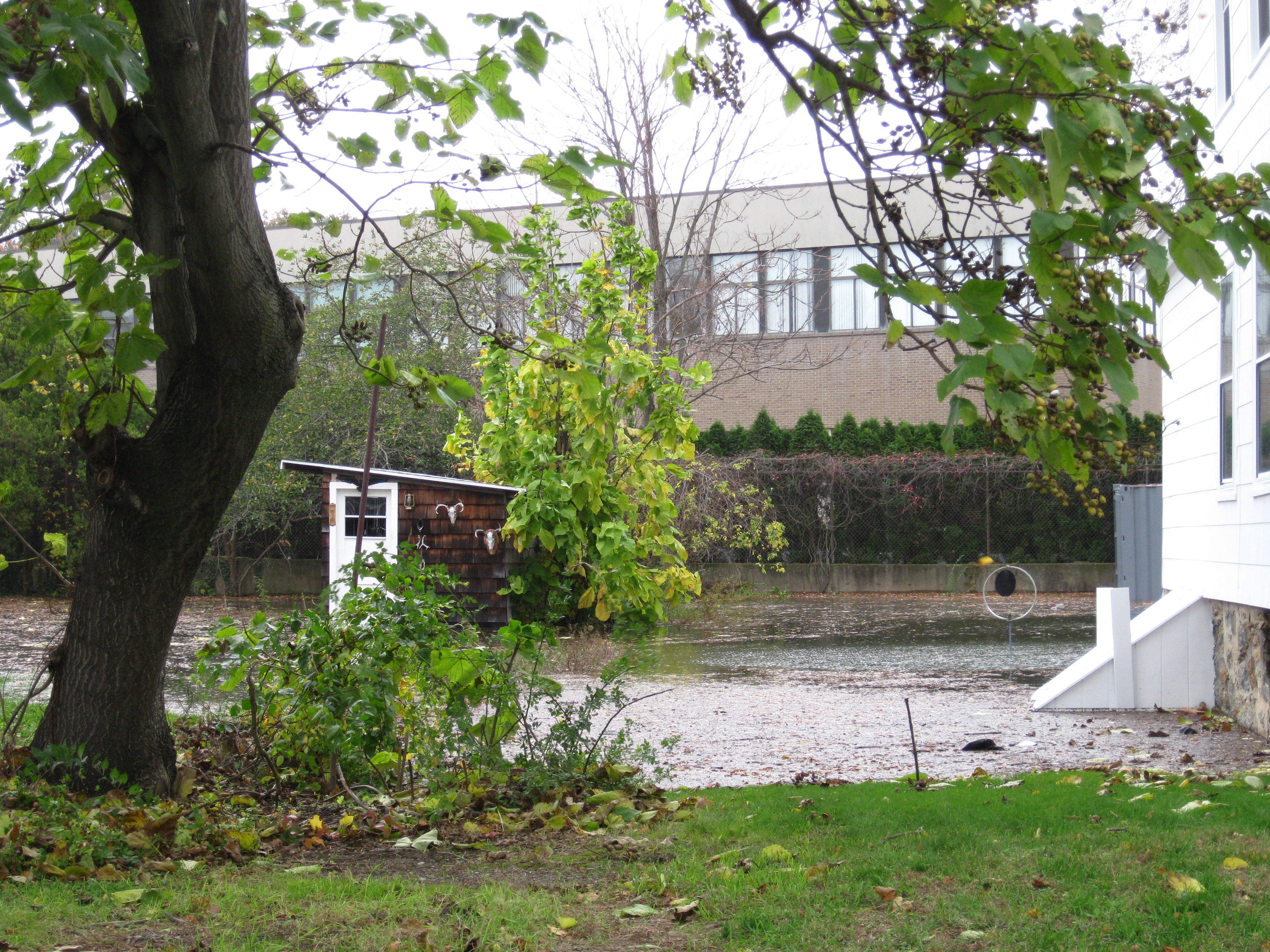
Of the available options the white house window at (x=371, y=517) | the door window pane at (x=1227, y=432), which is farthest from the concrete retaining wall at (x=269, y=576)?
the door window pane at (x=1227, y=432)

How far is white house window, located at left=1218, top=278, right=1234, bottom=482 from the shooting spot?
8.02m

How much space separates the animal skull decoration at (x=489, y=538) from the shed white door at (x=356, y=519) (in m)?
1.03

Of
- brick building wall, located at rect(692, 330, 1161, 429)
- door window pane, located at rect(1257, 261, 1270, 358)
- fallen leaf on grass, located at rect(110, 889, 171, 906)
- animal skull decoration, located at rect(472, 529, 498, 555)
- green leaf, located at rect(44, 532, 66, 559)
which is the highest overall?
brick building wall, located at rect(692, 330, 1161, 429)

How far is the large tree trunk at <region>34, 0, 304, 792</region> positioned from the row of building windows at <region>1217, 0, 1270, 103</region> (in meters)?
6.42

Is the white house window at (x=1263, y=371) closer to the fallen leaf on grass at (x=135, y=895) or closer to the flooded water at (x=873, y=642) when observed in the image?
the flooded water at (x=873, y=642)

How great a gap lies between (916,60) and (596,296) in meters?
9.28

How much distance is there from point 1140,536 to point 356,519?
31.4 feet

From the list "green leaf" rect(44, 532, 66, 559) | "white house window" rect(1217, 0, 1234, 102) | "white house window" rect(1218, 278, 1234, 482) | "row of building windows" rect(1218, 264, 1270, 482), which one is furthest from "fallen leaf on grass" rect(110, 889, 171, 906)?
"white house window" rect(1217, 0, 1234, 102)

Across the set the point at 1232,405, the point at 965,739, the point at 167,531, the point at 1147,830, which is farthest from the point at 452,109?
the point at 1232,405

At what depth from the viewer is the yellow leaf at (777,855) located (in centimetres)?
420

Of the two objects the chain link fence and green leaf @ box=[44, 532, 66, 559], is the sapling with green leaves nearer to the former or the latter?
green leaf @ box=[44, 532, 66, 559]

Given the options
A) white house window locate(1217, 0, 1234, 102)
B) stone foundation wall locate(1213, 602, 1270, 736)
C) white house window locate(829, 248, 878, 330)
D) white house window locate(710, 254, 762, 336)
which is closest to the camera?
stone foundation wall locate(1213, 602, 1270, 736)

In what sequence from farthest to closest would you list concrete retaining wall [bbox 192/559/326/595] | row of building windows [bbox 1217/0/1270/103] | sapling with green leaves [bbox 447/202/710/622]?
concrete retaining wall [bbox 192/559/326/595] → sapling with green leaves [bbox 447/202/710/622] → row of building windows [bbox 1217/0/1270/103]

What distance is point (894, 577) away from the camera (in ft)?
69.7
